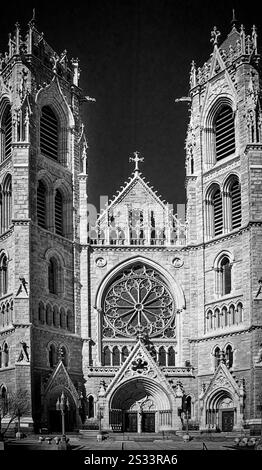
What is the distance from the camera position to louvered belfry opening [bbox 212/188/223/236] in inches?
2137

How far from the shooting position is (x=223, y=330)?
51781mm

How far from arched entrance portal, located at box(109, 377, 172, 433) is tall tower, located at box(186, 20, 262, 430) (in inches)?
88.0

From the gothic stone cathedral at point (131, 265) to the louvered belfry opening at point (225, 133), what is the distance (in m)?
0.09

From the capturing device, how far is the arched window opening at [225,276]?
174 feet

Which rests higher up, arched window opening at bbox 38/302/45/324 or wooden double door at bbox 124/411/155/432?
arched window opening at bbox 38/302/45/324

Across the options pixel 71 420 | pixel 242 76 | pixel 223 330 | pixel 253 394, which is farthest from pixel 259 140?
pixel 71 420

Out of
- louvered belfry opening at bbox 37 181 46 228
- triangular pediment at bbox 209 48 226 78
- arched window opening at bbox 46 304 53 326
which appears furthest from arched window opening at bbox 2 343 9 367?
triangular pediment at bbox 209 48 226 78

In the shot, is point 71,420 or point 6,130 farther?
point 6,130

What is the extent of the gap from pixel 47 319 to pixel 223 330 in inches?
403

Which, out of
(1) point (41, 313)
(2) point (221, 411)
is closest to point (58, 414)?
(1) point (41, 313)

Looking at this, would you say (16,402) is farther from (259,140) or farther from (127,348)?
(259,140)

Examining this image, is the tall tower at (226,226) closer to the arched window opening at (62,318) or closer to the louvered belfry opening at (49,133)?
the arched window opening at (62,318)

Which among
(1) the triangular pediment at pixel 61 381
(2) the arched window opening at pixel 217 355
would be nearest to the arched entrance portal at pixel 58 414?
(1) the triangular pediment at pixel 61 381

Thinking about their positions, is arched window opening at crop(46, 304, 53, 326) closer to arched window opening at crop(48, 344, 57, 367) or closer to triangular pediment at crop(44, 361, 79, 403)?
arched window opening at crop(48, 344, 57, 367)
